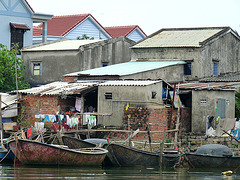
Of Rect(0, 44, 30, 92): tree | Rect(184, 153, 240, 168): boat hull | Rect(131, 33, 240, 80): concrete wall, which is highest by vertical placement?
Rect(131, 33, 240, 80): concrete wall

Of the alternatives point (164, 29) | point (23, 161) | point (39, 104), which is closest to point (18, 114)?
point (39, 104)

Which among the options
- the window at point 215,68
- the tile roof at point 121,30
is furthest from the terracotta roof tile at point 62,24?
the window at point 215,68

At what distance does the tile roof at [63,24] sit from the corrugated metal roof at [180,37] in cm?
1331

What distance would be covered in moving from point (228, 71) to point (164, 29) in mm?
4687

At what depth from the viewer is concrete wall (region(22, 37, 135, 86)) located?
35.7 meters

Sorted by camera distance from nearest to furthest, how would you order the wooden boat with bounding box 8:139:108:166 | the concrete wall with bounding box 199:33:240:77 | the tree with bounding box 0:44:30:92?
the wooden boat with bounding box 8:139:108:166 < the concrete wall with bounding box 199:33:240:77 < the tree with bounding box 0:44:30:92

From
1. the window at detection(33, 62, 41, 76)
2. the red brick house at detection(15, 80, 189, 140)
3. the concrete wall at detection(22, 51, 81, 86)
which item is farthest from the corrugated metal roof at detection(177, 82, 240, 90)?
the window at detection(33, 62, 41, 76)

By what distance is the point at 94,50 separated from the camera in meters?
36.1

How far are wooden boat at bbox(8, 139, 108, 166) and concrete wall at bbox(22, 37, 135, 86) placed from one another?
14178 millimetres

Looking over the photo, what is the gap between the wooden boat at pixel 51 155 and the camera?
21469 mm

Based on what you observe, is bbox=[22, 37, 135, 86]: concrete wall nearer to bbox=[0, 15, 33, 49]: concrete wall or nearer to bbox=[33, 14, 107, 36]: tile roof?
bbox=[0, 15, 33, 49]: concrete wall

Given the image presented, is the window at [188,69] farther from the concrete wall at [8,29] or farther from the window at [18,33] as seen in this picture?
the concrete wall at [8,29]

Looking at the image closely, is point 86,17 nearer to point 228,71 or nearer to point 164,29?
point 164,29

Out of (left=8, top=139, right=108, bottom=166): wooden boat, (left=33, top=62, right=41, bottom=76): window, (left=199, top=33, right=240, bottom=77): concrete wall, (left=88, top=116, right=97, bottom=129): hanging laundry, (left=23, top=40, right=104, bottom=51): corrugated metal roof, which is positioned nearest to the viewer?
(left=8, top=139, right=108, bottom=166): wooden boat
